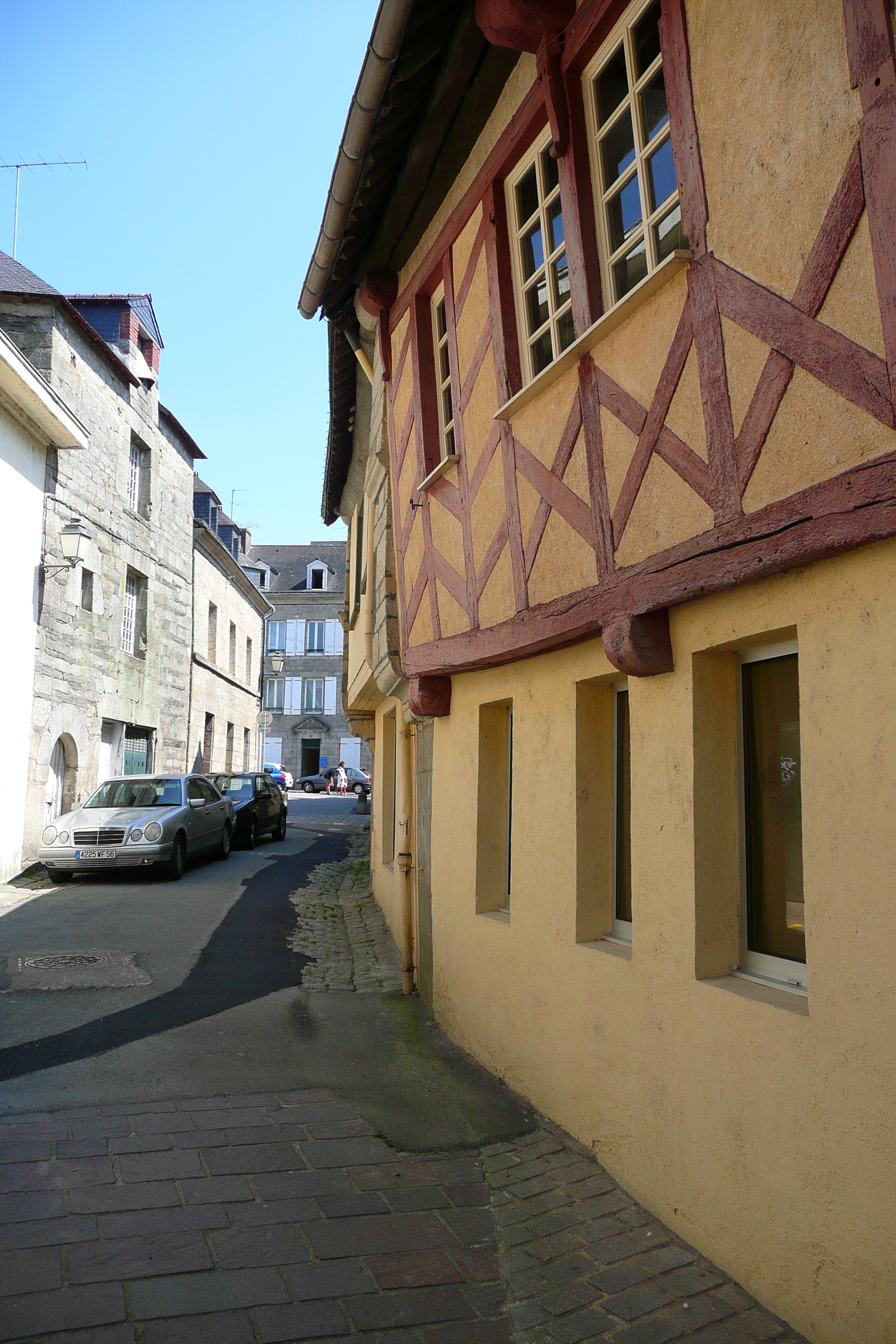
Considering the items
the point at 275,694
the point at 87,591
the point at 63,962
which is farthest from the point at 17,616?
the point at 275,694

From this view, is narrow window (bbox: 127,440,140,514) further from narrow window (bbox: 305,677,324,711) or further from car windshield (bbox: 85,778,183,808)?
narrow window (bbox: 305,677,324,711)

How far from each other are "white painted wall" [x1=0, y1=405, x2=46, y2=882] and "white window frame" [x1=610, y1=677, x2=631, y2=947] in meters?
10.7

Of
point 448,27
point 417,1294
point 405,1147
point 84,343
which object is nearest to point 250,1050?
point 405,1147

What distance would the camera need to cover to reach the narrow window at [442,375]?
710 centimetres

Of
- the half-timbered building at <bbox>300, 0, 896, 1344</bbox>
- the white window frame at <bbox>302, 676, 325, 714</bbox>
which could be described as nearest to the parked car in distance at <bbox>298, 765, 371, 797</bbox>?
the white window frame at <bbox>302, 676, 325, 714</bbox>

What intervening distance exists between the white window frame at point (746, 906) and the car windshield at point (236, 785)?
53.6 ft

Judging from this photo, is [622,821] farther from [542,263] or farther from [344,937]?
[344,937]

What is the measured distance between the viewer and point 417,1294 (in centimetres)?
340

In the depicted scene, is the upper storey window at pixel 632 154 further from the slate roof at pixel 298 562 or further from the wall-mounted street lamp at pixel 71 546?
the slate roof at pixel 298 562

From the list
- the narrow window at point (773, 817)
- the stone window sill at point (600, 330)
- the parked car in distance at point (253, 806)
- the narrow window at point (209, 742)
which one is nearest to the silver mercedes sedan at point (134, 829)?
the parked car in distance at point (253, 806)

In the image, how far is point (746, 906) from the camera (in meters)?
3.86

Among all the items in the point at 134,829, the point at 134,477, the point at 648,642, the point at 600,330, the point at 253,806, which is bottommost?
the point at 134,829

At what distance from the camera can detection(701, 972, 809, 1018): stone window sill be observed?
10.8 ft

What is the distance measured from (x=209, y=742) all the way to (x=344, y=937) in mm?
17317
